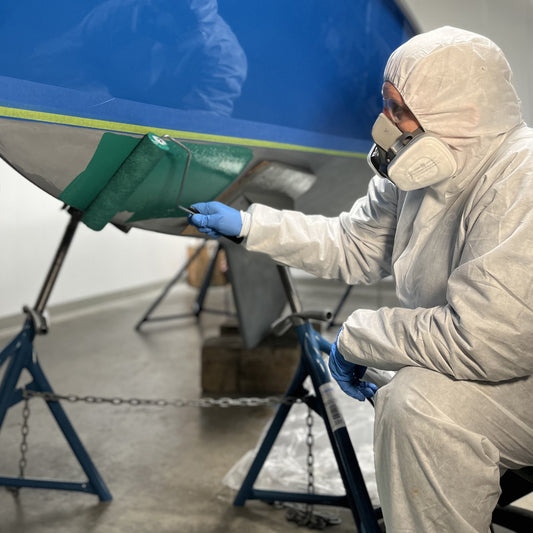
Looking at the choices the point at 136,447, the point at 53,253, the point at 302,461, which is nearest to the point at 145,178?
the point at 302,461

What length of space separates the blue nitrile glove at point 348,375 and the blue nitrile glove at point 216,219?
364mm

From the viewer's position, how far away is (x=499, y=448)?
3.59 feet

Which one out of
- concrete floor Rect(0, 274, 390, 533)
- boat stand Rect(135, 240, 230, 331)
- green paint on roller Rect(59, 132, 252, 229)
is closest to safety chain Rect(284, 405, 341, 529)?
concrete floor Rect(0, 274, 390, 533)

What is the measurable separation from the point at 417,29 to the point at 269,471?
4.93 feet

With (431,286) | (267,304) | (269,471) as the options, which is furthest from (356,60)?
(269,471)

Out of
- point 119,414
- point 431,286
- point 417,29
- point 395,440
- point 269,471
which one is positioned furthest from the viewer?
point 119,414

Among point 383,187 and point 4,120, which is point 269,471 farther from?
point 4,120

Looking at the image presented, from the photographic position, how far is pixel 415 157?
116cm

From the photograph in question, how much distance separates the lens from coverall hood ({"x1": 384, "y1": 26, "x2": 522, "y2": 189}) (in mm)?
1137

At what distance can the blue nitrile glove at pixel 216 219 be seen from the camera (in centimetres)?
141

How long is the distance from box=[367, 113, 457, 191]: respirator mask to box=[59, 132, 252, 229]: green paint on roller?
16.5 inches

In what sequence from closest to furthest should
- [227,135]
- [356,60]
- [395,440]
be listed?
[395,440]
[227,135]
[356,60]

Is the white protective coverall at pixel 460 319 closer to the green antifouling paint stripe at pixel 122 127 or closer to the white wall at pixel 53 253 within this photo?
the green antifouling paint stripe at pixel 122 127

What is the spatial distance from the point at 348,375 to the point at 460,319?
1.21ft
